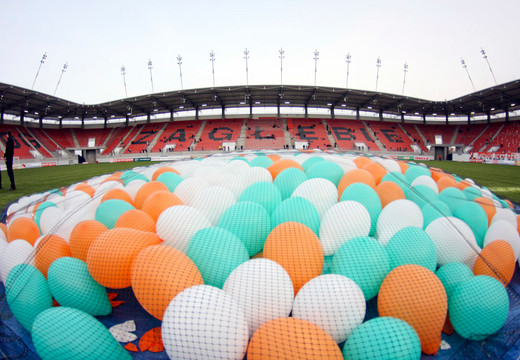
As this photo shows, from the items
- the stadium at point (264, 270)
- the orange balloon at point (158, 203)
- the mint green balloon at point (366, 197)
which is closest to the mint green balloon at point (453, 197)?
the stadium at point (264, 270)

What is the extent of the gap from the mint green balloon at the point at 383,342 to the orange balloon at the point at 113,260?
55.6 inches

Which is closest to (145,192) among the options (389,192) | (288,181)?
(288,181)

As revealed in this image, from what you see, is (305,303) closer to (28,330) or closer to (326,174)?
(28,330)

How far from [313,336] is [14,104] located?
95.4ft

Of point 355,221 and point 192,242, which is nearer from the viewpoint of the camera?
point 192,242

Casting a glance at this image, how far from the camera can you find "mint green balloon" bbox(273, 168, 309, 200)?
10.2 ft

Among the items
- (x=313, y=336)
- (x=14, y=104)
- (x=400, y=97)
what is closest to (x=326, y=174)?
(x=313, y=336)

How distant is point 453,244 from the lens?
215 centimetres

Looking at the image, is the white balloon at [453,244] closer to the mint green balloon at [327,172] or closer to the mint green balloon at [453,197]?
the mint green balloon at [453,197]

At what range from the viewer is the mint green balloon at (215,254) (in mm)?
1759

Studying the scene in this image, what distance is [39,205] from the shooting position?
324 centimetres

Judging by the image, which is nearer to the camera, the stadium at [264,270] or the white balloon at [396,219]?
the stadium at [264,270]

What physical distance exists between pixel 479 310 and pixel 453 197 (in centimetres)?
194

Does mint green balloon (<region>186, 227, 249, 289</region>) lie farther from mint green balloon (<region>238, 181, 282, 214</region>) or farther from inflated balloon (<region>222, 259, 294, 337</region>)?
mint green balloon (<region>238, 181, 282, 214</region>)
